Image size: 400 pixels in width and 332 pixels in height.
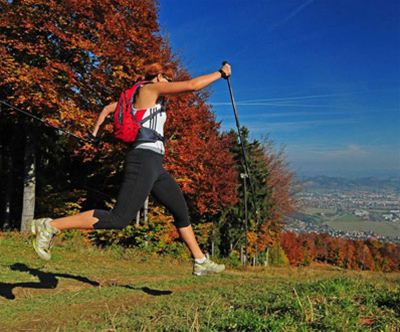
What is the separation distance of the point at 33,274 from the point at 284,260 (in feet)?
109

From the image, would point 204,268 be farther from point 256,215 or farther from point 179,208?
point 256,215

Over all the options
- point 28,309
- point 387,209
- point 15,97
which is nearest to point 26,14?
point 15,97

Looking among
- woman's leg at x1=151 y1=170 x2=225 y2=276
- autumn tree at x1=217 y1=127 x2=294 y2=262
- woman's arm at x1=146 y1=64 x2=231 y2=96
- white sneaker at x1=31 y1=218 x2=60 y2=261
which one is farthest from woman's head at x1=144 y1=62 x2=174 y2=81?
autumn tree at x1=217 y1=127 x2=294 y2=262

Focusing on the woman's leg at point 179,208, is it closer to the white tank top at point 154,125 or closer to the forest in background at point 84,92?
the white tank top at point 154,125

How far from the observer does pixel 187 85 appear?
362 cm

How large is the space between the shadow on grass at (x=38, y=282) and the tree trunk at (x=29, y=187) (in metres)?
7.78

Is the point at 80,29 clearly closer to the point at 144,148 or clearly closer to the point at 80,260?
the point at 80,260

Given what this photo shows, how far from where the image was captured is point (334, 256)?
51.9 meters

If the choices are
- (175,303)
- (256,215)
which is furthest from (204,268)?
(256,215)

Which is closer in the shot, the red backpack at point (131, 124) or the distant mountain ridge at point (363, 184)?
the red backpack at point (131, 124)

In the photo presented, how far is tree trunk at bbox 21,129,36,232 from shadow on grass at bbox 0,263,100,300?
25.5 feet

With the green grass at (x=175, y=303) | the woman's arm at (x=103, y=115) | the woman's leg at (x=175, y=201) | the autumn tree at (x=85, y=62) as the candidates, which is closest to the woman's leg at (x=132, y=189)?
the woman's leg at (x=175, y=201)

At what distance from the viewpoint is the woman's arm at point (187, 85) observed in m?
3.60

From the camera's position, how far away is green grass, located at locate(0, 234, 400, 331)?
A: 315cm
